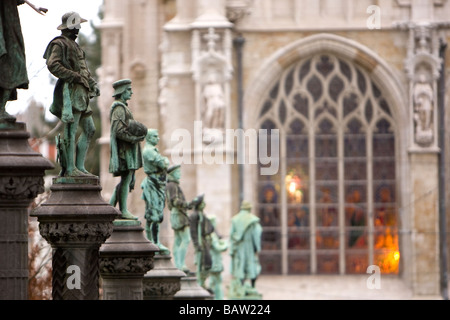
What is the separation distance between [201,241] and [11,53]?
1578 centimetres

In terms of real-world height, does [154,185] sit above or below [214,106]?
below

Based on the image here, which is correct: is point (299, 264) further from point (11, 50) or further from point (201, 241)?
point (11, 50)

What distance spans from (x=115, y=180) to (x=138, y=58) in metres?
3.62

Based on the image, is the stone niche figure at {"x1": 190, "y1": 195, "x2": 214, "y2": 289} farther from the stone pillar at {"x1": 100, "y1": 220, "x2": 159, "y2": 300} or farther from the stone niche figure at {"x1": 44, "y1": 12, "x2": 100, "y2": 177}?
the stone niche figure at {"x1": 44, "y1": 12, "x2": 100, "y2": 177}

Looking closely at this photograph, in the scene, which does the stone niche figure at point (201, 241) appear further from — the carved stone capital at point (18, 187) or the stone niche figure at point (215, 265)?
the carved stone capital at point (18, 187)

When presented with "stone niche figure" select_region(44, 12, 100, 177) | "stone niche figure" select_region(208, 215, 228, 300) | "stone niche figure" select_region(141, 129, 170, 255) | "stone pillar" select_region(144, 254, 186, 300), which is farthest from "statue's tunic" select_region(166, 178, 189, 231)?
"stone niche figure" select_region(44, 12, 100, 177)

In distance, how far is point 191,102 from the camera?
4084cm

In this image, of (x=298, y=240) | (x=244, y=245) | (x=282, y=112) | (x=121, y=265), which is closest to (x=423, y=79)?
(x=282, y=112)

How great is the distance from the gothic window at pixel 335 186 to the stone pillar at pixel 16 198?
28.3 meters

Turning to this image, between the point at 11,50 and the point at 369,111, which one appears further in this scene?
the point at 369,111

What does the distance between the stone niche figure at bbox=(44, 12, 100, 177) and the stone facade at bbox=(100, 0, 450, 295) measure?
962 inches

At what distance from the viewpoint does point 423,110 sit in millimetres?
40688
